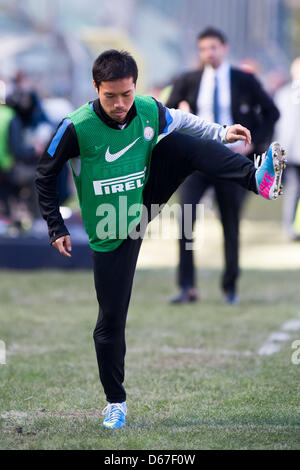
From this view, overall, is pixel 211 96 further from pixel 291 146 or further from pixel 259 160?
pixel 291 146

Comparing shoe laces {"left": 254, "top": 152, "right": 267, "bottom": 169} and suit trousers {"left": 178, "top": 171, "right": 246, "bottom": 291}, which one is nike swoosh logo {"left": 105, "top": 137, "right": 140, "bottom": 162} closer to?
shoe laces {"left": 254, "top": 152, "right": 267, "bottom": 169}

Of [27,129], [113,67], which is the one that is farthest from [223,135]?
[27,129]

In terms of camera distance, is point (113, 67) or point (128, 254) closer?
point (113, 67)

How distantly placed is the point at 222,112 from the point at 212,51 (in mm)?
540

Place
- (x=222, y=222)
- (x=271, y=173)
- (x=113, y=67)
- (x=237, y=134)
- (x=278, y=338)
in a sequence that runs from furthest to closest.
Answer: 1. (x=222, y=222)
2. (x=278, y=338)
3. (x=237, y=134)
4. (x=271, y=173)
5. (x=113, y=67)

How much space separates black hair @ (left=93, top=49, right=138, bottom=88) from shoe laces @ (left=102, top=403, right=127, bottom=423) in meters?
1.64

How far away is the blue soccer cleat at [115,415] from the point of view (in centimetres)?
471

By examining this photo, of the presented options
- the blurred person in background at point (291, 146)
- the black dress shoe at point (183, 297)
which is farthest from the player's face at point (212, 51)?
the blurred person in background at point (291, 146)

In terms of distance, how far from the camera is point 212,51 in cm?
814

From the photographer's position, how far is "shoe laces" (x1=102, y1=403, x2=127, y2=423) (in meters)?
4.73

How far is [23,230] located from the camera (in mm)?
11773
